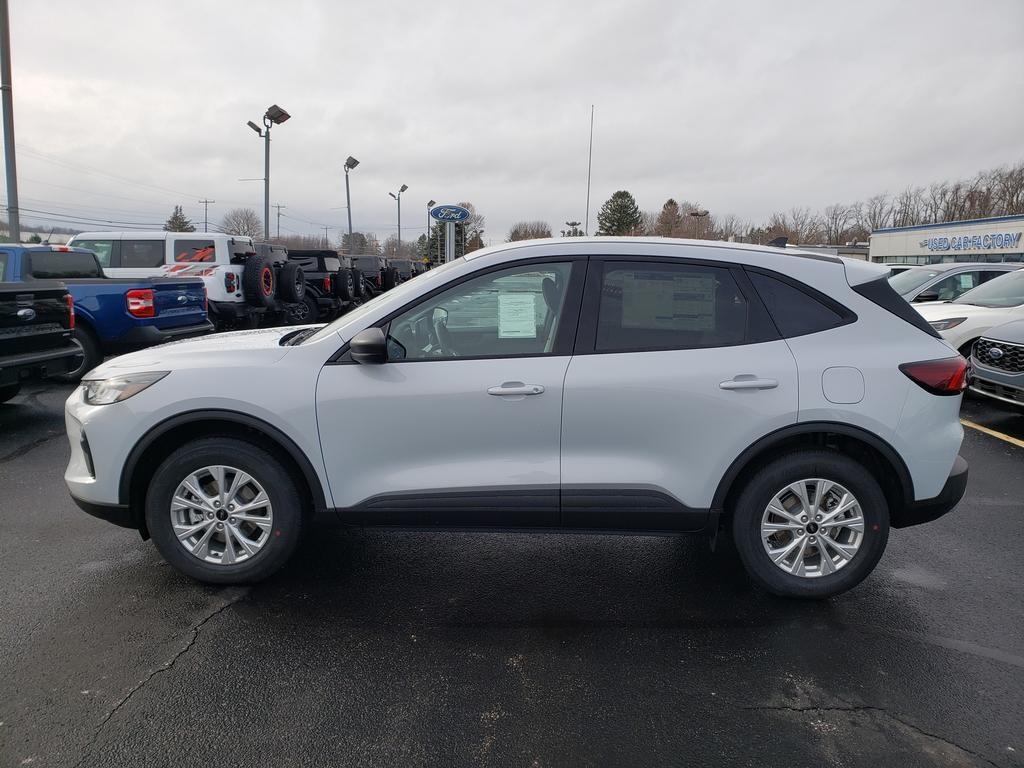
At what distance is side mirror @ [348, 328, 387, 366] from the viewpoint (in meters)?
3.11

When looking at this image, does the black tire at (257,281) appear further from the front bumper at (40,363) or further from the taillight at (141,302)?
the front bumper at (40,363)

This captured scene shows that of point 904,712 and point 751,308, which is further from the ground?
point 751,308

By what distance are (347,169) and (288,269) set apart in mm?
20387

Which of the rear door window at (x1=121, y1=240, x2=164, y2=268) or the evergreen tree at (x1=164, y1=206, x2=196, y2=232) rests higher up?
the evergreen tree at (x1=164, y1=206, x2=196, y2=232)

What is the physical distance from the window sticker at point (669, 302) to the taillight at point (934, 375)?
0.95 m

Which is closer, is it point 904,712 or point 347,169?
point 904,712

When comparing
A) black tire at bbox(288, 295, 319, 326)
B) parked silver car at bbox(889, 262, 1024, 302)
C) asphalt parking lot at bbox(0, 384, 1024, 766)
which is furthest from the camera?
black tire at bbox(288, 295, 319, 326)

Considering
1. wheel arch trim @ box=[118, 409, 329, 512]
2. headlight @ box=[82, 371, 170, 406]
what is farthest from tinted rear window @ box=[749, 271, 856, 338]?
headlight @ box=[82, 371, 170, 406]

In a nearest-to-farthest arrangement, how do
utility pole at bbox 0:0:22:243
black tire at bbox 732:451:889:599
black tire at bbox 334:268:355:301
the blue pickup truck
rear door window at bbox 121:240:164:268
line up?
black tire at bbox 732:451:889:599
the blue pickup truck
utility pole at bbox 0:0:22:243
rear door window at bbox 121:240:164:268
black tire at bbox 334:268:355:301

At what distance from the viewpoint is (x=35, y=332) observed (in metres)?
6.81

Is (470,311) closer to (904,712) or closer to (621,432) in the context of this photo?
(621,432)

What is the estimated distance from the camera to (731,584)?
3.60 m

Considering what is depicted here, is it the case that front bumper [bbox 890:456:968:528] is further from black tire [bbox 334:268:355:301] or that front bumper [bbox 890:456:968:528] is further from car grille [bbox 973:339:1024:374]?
black tire [bbox 334:268:355:301]

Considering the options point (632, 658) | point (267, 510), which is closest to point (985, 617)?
point (632, 658)
